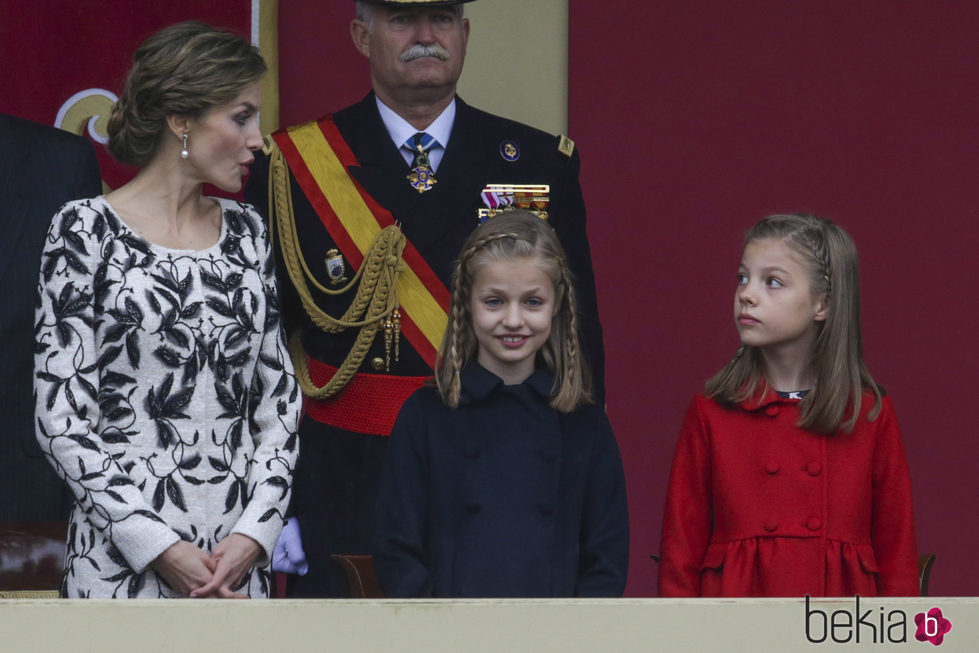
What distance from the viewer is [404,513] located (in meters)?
2.75

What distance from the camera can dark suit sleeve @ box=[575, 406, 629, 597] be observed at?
277 cm

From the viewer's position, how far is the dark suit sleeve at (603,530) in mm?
2773

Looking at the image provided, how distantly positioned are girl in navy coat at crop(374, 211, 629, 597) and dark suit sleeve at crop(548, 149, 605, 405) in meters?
0.30

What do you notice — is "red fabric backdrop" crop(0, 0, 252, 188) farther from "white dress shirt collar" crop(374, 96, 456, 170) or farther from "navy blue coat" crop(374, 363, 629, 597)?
"navy blue coat" crop(374, 363, 629, 597)

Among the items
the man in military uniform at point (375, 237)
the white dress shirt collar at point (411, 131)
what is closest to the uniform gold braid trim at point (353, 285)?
the man in military uniform at point (375, 237)

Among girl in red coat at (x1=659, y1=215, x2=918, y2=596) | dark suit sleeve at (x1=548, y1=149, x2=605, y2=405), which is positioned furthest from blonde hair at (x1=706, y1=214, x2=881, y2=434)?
dark suit sleeve at (x1=548, y1=149, x2=605, y2=405)

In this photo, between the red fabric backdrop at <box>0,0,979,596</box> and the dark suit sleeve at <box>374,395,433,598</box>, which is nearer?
the dark suit sleeve at <box>374,395,433,598</box>

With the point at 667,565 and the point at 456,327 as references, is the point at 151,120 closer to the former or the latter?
the point at 456,327

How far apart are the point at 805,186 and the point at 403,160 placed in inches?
55.3

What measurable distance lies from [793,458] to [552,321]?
0.52 meters

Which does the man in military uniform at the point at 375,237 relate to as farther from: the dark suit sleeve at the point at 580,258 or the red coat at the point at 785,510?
the red coat at the point at 785,510

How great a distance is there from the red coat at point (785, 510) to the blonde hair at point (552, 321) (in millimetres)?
318

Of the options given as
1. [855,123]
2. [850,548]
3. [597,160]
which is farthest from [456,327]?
[855,123]

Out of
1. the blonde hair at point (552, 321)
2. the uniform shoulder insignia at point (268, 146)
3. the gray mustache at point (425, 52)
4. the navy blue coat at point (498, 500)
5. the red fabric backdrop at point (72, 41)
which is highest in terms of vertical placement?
the red fabric backdrop at point (72, 41)
